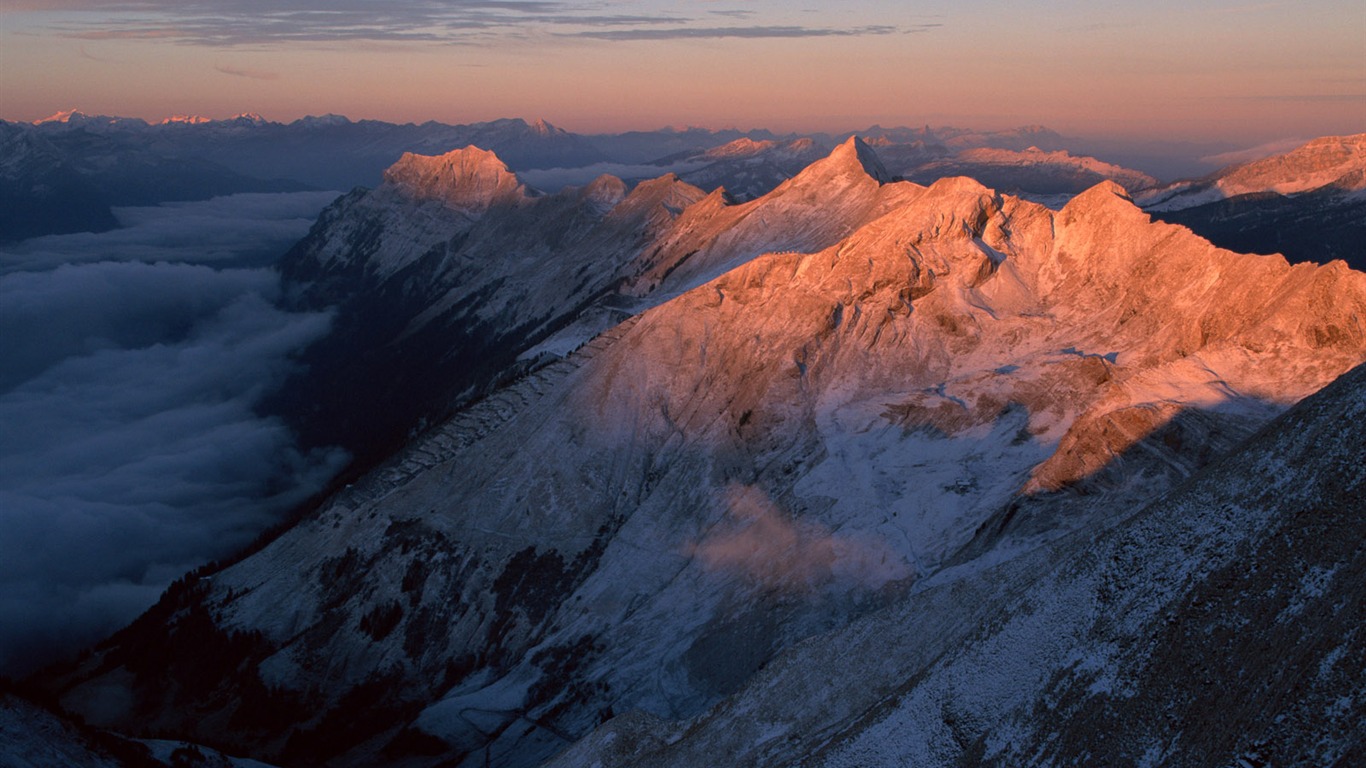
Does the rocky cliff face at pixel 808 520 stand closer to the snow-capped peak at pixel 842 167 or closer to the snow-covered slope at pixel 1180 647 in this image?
the snow-covered slope at pixel 1180 647

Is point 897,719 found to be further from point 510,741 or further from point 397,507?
point 397,507

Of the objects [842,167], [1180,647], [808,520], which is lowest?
[808,520]

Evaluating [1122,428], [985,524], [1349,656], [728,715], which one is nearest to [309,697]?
[728,715]

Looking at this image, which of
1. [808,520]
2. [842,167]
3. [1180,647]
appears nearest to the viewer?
[1180,647]

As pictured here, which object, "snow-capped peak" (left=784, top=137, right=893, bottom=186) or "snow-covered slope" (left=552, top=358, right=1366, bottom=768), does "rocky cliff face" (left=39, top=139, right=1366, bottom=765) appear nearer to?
"snow-covered slope" (left=552, top=358, right=1366, bottom=768)

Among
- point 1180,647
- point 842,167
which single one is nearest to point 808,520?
point 1180,647

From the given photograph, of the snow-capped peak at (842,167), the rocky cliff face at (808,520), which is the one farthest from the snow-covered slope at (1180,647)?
the snow-capped peak at (842,167)

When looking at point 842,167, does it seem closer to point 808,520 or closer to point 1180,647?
point 808,520

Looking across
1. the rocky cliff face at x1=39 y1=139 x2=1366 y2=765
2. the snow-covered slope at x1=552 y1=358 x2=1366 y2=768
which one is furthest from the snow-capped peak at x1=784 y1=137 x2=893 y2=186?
the snow-covered slope at x1=552 y1=358 x2=1366 y2=768

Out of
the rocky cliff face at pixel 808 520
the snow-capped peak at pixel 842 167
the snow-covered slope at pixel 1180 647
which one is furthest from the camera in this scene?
the snow-capped peak at pixel 842 167
